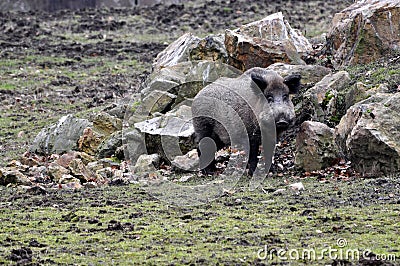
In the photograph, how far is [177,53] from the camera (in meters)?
14.2

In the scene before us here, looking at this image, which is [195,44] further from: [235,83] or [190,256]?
[190,256]

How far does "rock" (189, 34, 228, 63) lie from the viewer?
13281 millimetres

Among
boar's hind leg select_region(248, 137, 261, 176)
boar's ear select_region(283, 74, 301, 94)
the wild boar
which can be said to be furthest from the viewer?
boar's hind leg select_region(248, 137, 261, 176)

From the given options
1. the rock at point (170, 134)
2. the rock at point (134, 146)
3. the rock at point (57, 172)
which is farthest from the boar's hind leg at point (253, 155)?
the rock at point (57, 172)

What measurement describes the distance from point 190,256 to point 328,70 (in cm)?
656

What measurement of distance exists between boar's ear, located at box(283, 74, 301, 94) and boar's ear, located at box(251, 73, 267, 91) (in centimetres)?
31

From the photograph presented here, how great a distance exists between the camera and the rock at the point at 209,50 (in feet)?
43.6

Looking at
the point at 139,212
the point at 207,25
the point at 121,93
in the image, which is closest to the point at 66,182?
the point at 139,212

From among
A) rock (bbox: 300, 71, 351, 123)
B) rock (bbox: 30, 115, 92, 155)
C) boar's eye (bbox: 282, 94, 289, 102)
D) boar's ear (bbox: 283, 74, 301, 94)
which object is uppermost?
boar's ear (bbox: 283, 74, 301, 94)

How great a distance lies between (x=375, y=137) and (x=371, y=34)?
3522mm

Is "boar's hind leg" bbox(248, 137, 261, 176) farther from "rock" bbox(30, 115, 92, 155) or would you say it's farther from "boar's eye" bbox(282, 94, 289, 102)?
"rock" bbox(30, 115, 92, 155)

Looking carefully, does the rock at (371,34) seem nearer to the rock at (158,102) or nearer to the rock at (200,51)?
the rock at (200,51)

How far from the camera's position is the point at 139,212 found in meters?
7.86

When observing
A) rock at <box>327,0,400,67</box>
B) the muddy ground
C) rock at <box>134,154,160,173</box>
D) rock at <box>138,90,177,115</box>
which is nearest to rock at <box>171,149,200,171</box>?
rock at <box>134,154,160,173</box>
